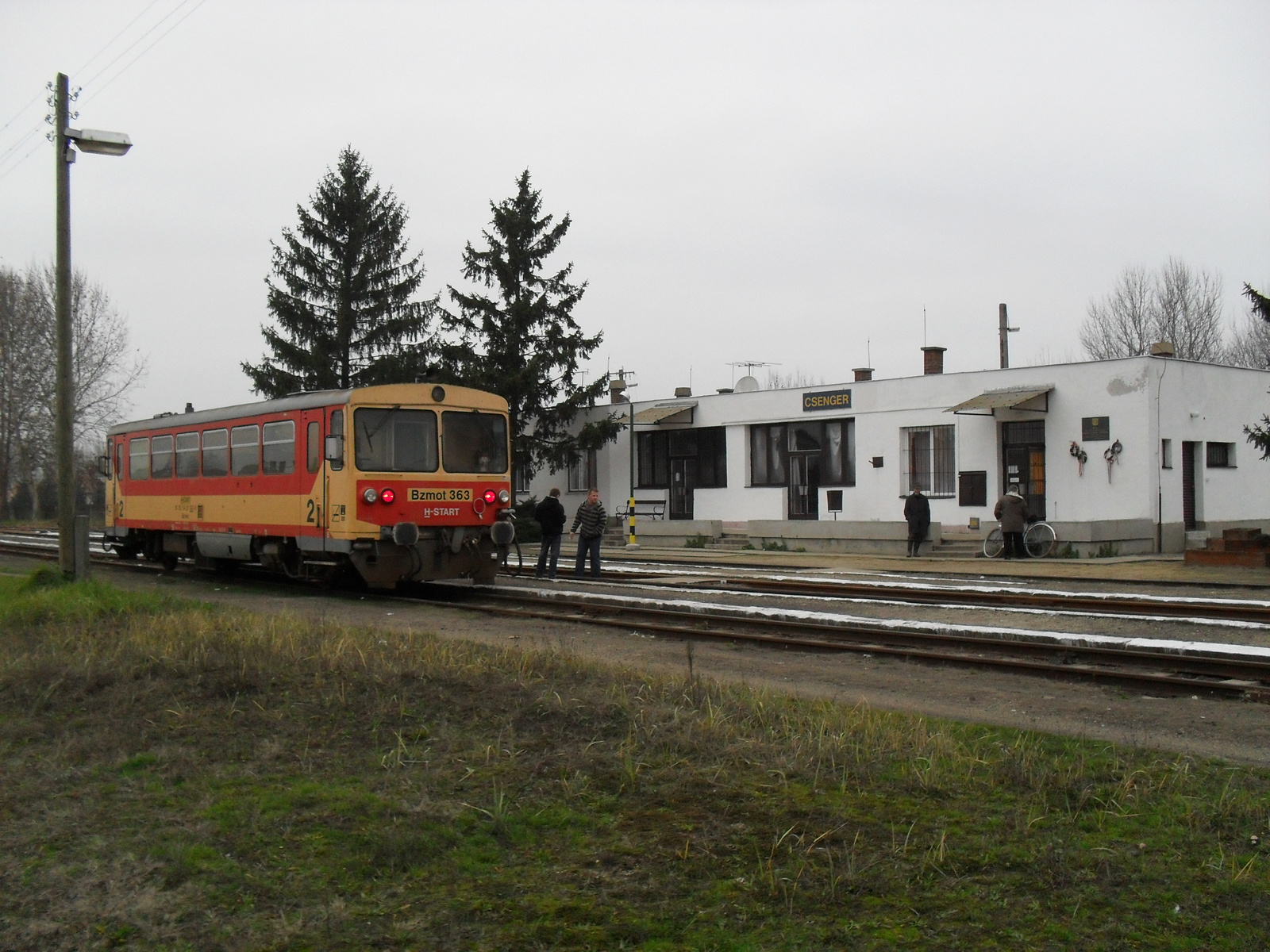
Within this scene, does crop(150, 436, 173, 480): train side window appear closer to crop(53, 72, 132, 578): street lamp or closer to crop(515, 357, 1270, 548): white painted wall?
crop(53, 72, 132, 578): street lamp

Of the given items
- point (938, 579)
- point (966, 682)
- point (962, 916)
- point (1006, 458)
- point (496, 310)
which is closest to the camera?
point (962, 916)

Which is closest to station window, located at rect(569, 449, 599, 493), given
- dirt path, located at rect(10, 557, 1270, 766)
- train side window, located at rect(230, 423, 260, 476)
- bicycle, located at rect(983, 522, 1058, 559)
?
bicycle, located at rect(983, 522, 1058, 559)

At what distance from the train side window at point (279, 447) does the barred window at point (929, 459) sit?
17.3 m

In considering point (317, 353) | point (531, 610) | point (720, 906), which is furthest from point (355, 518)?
point (317, 353)

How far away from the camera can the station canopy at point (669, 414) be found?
3578 cm

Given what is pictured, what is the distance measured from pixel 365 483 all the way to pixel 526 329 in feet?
70.3

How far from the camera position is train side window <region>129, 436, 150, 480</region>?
2203 cm

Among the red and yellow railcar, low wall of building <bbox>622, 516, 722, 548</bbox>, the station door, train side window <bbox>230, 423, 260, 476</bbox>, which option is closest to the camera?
the red and yellow railcar

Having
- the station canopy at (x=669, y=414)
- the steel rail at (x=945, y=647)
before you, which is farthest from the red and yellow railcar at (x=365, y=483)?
the station canopy at (x=669, y=414)

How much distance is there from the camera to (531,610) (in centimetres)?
1556

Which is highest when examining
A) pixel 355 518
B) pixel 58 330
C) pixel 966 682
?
pixel 58 330

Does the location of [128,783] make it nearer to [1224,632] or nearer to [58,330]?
[1224,632]

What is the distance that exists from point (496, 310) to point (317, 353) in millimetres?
6687

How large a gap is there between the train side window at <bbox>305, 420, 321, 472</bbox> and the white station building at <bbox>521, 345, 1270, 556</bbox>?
55.1 feet
